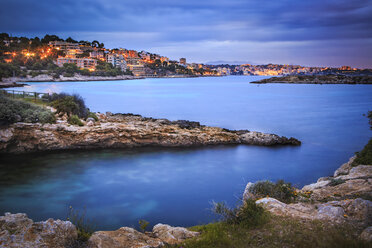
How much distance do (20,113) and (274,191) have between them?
12.9 meters

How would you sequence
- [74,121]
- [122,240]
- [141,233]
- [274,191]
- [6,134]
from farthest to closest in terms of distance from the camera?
[74,121], [6,134], [274,191], [141,233], [122,240]

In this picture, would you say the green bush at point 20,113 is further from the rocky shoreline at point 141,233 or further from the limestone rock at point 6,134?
the rocky shoreline at point 141,233

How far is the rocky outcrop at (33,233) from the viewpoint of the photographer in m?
4.02

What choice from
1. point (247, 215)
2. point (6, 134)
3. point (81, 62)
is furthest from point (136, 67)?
point (247, 215)

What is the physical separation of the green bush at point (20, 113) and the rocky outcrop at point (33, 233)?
1023cm

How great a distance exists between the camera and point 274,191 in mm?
6770

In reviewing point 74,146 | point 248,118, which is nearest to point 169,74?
point 248,118

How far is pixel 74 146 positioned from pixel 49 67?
102 metres

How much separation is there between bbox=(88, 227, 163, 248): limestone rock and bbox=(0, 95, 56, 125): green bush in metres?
10.8

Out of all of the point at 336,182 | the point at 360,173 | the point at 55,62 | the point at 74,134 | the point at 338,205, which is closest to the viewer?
the point at 338,205

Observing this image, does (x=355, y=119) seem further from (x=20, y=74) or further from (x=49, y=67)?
(x=49, y=67)

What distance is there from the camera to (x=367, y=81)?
107 metres

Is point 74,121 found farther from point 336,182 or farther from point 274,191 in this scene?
point 336,182

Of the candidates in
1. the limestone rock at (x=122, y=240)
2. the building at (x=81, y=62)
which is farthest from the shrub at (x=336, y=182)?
the building at (x=81, y=62)
